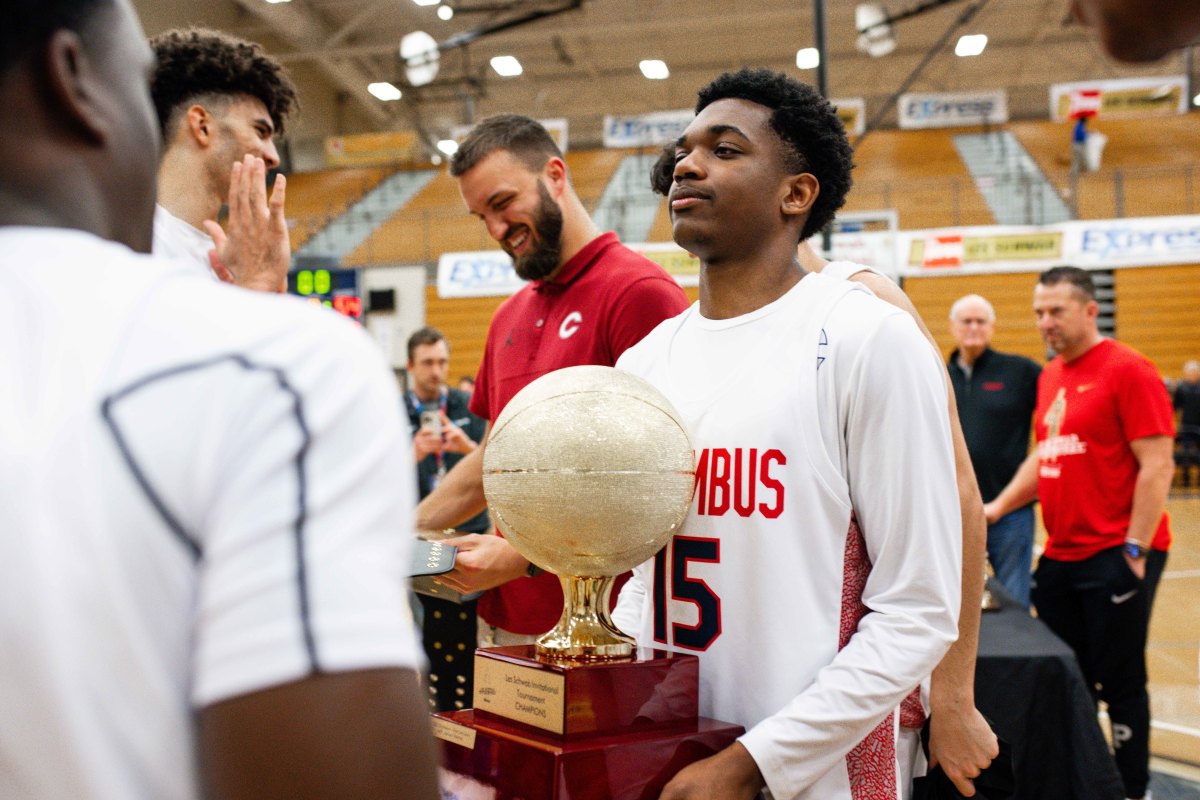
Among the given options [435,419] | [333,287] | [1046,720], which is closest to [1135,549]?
[1046,720]

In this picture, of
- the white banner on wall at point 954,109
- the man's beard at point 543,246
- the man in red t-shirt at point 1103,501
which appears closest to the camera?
the man's beard at point 543,246

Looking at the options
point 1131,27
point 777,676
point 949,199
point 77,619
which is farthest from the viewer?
point 949,199

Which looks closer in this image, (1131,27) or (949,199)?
(1131,27)

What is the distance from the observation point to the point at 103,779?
509mm

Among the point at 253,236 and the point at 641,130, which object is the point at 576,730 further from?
the point at 641,130

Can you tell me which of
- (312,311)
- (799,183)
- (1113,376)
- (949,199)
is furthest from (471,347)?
(312,311)

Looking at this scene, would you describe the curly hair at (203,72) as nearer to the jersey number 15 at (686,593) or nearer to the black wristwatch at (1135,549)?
the jersey number 15 at (686,593)

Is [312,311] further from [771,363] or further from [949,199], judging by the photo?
[949,199]

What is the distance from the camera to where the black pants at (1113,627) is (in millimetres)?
3930

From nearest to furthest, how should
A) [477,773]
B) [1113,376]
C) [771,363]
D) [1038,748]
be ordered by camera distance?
[477,773] < [771,363] < [1038,748] < [1113,376]

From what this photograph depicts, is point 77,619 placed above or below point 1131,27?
below

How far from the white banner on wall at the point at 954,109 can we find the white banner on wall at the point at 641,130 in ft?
14.4

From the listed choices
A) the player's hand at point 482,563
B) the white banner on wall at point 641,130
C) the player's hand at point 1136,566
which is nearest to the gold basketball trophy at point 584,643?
the player's hand at point 482,563

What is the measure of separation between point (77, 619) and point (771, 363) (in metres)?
1.24
